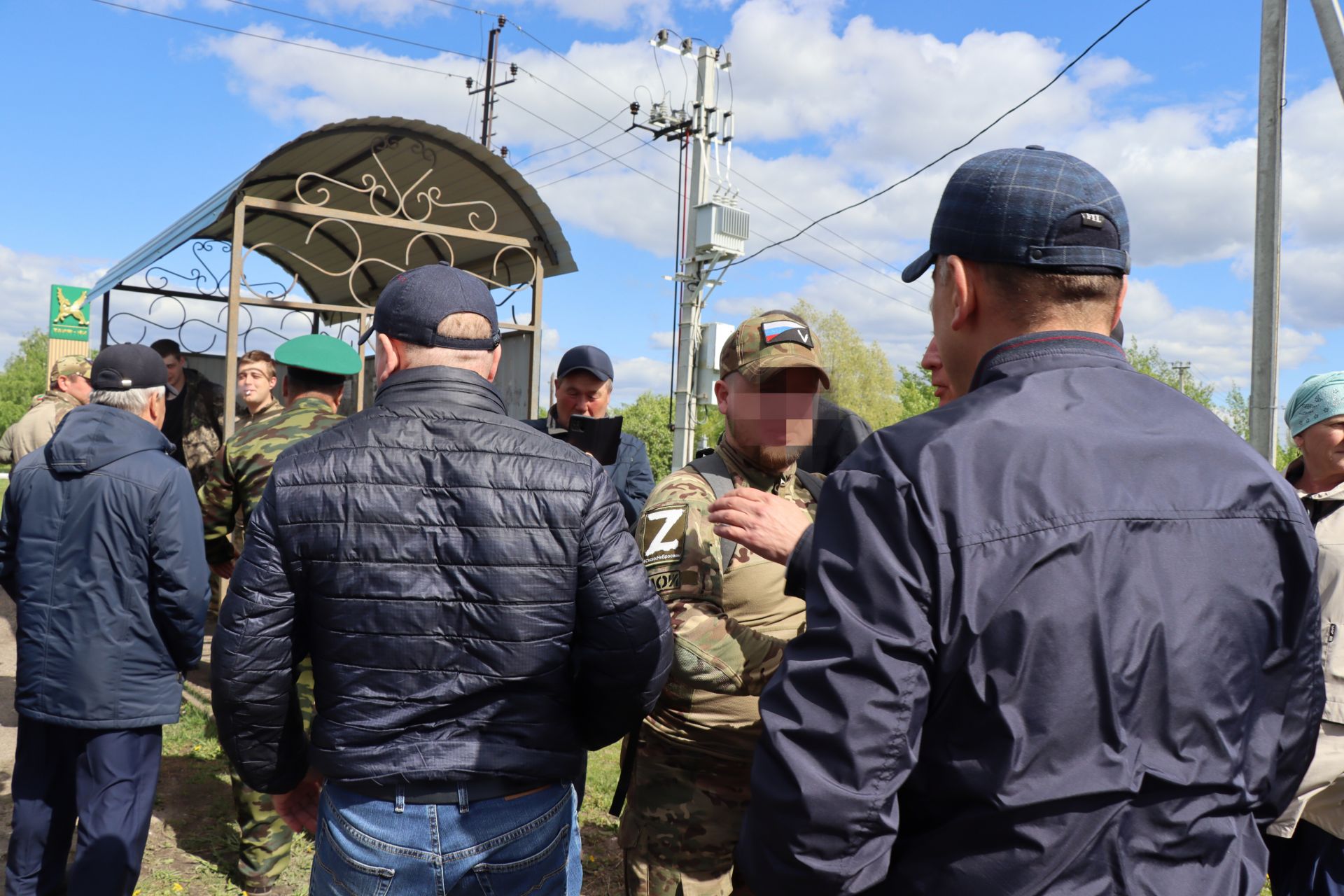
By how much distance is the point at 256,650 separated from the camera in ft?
6.19

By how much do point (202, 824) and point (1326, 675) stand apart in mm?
4494

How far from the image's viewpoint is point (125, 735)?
126 inches

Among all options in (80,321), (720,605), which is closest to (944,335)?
(720,605)

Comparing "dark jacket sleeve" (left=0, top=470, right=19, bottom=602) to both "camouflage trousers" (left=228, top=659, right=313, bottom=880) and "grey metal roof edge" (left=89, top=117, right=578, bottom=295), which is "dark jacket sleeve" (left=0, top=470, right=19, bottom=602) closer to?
"camouflage trousers" (left=228, top=659, right=313, bottom=880)

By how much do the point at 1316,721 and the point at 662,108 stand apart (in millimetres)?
20219

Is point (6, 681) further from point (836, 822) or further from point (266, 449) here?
point (836, 822)

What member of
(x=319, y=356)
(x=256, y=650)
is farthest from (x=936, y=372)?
(x=319, y=356)

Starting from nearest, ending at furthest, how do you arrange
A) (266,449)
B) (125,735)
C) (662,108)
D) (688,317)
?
(125,735)
(266,449)
(688,317)
(662,108)

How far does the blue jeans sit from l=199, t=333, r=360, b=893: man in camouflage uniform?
1568 mm

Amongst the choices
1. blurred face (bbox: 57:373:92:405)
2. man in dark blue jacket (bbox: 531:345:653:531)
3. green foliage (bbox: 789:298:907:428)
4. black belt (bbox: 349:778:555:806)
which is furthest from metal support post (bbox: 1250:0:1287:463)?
green foliage (bbox: 789:298:907:428)

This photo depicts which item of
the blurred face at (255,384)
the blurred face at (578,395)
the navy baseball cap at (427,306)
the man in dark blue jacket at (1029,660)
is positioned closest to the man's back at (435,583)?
the navy baseball cap at (427,306)

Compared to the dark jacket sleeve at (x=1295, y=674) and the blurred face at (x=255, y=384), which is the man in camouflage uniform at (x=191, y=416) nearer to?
the blurred face at (x=255, y=384)

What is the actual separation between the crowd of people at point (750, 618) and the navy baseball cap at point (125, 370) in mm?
10

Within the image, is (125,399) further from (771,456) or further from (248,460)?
(771,456)
